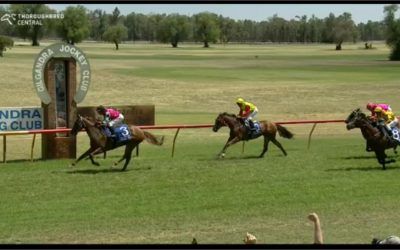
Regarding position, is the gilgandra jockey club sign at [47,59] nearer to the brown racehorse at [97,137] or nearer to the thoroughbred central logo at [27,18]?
the brown racehorse at [97,137]

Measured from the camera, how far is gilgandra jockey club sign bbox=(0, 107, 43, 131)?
1922cm

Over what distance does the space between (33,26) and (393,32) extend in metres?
40.2

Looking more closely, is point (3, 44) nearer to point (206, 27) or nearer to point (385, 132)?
point (385, 132)

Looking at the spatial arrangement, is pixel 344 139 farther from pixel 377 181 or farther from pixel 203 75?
pixel 203 75

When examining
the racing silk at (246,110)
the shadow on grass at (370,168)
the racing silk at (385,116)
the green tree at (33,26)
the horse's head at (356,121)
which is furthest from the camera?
the green tree at (33,26)

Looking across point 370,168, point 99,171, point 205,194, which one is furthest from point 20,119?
point 370,168

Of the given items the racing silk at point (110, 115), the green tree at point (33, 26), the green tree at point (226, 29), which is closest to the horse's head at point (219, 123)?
the racing silk at point (110, 115)

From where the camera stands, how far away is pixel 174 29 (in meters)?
116

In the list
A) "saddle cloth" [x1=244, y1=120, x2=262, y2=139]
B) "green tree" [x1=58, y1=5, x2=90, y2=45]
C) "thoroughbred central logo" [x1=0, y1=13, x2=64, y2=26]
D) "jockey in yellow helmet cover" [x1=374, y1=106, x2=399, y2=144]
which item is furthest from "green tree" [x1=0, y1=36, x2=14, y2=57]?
"jockey in yellow helmet cover" [x1=374, y1=106, x2=399, y2=144]

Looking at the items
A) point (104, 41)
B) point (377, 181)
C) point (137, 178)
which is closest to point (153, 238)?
point (137, 178)

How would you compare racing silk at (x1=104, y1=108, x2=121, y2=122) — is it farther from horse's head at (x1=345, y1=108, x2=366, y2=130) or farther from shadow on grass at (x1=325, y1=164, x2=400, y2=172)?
horse's head at (x1=345, y1=108, x2=366, y2=130)

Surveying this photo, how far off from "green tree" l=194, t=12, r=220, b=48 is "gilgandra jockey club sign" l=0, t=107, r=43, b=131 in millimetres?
100225

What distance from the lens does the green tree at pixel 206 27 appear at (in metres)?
119

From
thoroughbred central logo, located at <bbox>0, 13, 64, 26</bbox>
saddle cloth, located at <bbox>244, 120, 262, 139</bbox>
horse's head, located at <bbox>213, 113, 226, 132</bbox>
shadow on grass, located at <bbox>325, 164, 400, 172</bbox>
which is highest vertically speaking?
thoroughbred central logo, located at <bbox>0, 13, 64, 26</bbox>
